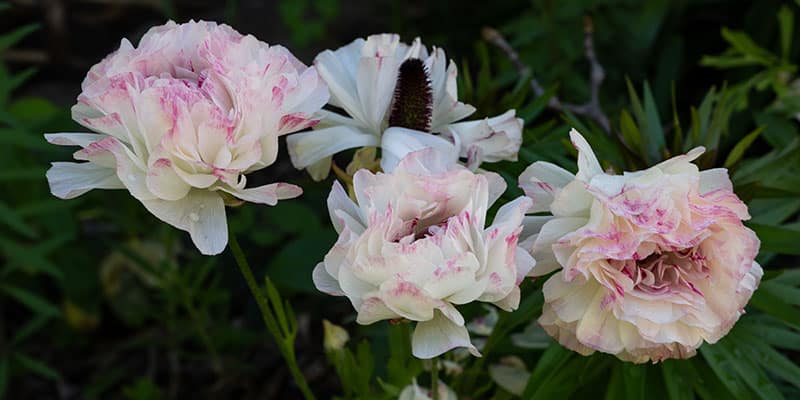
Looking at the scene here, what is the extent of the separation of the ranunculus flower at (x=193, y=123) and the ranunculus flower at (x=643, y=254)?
20cm

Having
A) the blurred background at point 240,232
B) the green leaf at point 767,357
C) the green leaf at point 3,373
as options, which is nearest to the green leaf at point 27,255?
the blurred background at point 240,232

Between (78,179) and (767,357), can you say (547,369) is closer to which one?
(767,357)

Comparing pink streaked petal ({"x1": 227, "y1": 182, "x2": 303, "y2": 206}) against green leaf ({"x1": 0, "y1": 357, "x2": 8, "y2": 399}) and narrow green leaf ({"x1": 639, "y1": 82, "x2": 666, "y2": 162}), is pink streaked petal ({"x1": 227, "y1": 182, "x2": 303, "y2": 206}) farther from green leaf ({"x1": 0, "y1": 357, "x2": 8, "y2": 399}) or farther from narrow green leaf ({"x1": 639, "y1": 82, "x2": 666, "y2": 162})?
green leaf ({"x1": 0, "y1": 357, "x2": 8, "y2": 399})

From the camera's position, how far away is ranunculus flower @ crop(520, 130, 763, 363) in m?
0.70

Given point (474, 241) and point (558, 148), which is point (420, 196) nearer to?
point (474, 241)

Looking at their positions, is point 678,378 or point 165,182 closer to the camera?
point 165,182

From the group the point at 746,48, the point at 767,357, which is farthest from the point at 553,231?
the point at 746,48

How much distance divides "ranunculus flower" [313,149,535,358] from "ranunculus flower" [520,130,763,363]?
46 millimetres

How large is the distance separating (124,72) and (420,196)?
243 millimetres

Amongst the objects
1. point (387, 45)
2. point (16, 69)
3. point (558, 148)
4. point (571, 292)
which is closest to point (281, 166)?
point (16, 69)

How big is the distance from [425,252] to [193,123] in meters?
0.20

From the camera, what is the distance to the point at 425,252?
66cm

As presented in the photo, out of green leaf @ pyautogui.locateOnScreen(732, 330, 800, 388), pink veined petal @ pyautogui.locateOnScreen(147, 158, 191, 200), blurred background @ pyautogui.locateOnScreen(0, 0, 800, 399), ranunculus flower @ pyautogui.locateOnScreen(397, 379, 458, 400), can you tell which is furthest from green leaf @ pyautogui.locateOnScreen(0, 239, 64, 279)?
green leaf @ pyautogui.locateOnScreen(732, 330, 800, 388)

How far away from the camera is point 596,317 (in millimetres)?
732
